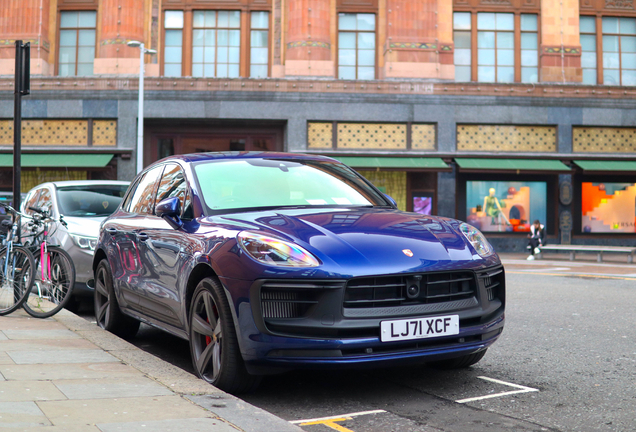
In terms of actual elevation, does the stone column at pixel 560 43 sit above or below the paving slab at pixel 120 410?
above

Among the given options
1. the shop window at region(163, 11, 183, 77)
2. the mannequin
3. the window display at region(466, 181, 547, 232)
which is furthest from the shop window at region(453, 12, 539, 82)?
the shop window at region(163, 11, 183, 77)

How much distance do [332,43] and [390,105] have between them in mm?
3157

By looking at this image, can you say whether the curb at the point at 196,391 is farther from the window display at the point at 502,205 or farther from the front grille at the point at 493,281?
the window display at the point at 502,205

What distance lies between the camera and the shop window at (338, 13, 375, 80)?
2580 centimetres

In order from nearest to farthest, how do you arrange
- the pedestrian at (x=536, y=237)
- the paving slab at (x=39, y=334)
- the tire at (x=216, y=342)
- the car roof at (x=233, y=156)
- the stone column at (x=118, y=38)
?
1. the tire at (x=216, y=342)
2. the car roof at (x=233, y=156)
3. the paving slab at (x=39, y=334)
4. the pedestrian at (x=536, y=237)
5. the stone column at (x=118, y=38)

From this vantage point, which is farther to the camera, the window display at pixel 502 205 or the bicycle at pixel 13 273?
the window display at pixel 502 205

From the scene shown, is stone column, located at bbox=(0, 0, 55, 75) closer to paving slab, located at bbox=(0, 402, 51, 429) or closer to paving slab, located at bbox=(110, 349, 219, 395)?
paving slab, located at bbox=(110, 349, 219, 395)

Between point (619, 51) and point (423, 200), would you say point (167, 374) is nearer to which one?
point (423, 200)

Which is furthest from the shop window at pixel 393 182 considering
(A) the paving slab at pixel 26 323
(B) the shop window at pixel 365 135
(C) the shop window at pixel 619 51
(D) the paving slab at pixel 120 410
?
(D) the paving slab at pixel 120 410

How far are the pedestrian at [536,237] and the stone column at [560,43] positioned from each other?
18.7 ft

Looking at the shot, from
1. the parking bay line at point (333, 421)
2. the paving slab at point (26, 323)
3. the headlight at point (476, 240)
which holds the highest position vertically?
the headlight at point (476, 240)

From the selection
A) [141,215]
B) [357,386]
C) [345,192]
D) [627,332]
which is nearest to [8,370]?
[141,215]

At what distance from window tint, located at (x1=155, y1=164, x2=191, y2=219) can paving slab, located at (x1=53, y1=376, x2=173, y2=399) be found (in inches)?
55.3

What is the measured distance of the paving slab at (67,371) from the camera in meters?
4.35
